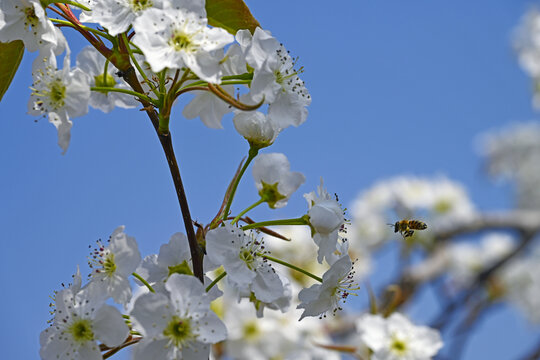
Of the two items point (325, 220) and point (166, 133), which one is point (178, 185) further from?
point (325, 220)

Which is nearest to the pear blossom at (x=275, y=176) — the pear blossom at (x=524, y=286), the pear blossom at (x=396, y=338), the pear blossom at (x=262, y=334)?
the pear blossom at (x=396, y=338)

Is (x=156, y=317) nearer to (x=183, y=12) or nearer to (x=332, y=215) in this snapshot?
(x=332, y=215)

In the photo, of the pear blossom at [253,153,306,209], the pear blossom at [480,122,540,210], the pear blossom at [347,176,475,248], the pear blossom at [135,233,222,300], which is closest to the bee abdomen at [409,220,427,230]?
the pear blossom at [253,153,306,209]

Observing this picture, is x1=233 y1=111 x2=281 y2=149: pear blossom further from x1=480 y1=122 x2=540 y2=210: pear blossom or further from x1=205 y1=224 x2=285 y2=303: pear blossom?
x1=480 y1=122 x2=540 y2=210: pear blossom

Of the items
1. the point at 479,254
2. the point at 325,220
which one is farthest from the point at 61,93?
the point at 479,254

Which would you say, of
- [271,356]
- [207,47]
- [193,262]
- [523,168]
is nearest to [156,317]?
[193,262]

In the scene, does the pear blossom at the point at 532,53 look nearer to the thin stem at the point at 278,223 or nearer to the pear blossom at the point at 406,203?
the pear blossom at the point at 406,203
